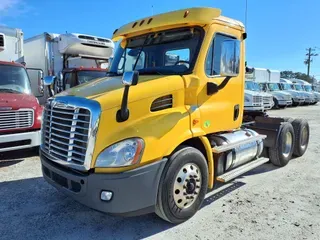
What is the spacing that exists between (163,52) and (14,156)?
16.6 feet

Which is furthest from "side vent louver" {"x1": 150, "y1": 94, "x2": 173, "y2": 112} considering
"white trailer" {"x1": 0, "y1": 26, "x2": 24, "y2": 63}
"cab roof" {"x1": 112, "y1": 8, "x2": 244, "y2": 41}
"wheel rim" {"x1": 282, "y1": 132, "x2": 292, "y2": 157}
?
"white trailer" {"x1": 0, "y1": 26, "x2": 24, "y2": 63}

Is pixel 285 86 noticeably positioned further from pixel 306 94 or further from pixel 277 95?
pixel 277 95

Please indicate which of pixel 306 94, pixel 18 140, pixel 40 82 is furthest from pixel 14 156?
pixel 306 94

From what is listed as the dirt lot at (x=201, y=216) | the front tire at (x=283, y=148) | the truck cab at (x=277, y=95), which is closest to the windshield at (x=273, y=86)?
the truck cab at (x=277, y=95)

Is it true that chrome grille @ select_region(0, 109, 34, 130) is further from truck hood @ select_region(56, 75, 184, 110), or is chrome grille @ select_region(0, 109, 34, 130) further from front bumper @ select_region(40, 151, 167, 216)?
front bumper @ select_region(40, 151, 167, 216)

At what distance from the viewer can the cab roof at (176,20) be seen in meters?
4.01

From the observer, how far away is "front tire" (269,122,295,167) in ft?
21.0

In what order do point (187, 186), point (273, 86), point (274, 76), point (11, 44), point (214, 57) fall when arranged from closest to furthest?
1. point (187, 186)
2. point (214, 57)
3. point (11, 44)
4. point (273, 86)
5. point (274, 76)

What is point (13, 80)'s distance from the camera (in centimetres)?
729

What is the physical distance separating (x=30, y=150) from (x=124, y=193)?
5.72 metres

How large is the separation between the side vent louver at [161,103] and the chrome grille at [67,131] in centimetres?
80

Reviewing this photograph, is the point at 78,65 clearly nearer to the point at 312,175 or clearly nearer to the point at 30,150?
the point at 30,150

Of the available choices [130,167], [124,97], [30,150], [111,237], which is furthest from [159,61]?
[30,150]

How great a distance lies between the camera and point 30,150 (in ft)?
26.2
